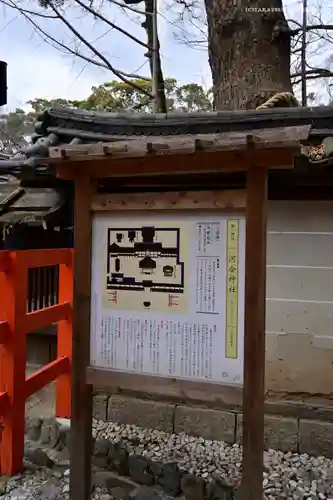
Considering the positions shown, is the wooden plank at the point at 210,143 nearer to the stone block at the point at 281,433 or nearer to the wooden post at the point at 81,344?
the wooden post at the point at 81,344

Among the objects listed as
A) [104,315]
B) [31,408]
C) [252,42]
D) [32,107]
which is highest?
[32,107]

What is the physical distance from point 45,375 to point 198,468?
1724mm

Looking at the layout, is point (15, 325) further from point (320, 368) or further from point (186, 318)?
point (320, 368)

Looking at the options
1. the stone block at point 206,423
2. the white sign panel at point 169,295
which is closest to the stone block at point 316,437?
the stone block at point 206,423

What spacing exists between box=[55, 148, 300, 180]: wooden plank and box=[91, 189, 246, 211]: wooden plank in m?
0.14

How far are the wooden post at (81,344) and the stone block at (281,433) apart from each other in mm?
2084

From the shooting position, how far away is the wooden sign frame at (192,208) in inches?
102

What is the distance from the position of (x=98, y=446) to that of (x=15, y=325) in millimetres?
1352

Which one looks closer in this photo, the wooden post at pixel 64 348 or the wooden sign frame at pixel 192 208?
the wooden sign frame at pixel 192 208

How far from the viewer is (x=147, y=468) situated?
368cm

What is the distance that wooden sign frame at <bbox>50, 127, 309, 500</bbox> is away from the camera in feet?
8.46

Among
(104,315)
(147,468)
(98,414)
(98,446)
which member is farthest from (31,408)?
(104,315)

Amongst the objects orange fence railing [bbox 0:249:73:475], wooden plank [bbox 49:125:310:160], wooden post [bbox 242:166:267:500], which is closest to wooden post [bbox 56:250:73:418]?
orange fence railing [bbox 0:249:73:475]

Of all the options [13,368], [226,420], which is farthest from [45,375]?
[226,420]
